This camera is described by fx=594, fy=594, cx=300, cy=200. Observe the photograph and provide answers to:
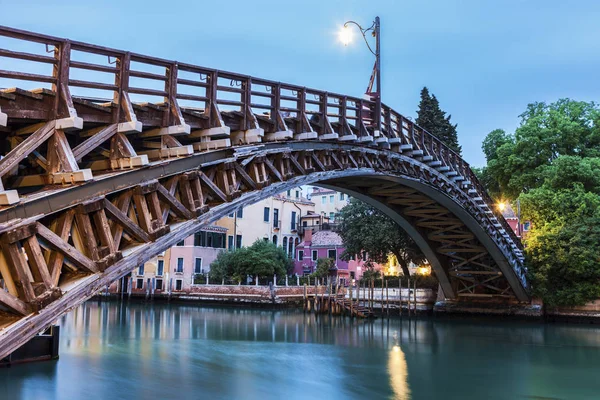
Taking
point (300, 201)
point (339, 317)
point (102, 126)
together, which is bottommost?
point (339, 317)

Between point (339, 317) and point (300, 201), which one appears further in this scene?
point (300, 201)

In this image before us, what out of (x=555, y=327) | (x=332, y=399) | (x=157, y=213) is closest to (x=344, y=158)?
(x=332, y=399)

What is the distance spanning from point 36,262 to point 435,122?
28157mm

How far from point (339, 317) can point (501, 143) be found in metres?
13.8

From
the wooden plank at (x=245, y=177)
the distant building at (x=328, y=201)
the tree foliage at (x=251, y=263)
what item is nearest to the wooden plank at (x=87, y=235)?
the wooden plank at (x=245, y=177)

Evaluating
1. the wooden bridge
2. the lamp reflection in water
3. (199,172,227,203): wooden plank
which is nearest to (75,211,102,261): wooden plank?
the wooden bridge

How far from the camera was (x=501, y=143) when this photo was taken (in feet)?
111

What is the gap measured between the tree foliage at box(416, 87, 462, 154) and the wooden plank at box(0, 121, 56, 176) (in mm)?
26967

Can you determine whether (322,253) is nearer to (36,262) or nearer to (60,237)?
(60,237)

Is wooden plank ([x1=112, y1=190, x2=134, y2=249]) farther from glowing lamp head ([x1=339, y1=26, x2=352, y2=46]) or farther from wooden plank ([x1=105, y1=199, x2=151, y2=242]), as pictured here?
glowing lamp head ([x1=339, y1=26, x2=352, y2=46])

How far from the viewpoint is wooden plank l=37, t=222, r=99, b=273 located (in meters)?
6.42

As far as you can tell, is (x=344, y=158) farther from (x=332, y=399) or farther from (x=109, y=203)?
(x=109, y=203)

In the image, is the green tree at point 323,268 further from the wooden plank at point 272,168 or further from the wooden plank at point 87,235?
the wooden plank at point 87,235

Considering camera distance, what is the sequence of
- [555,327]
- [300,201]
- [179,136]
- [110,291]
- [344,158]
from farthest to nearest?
[300,201]
[110,291]
[555,327]
[344,158]
[179,136]
